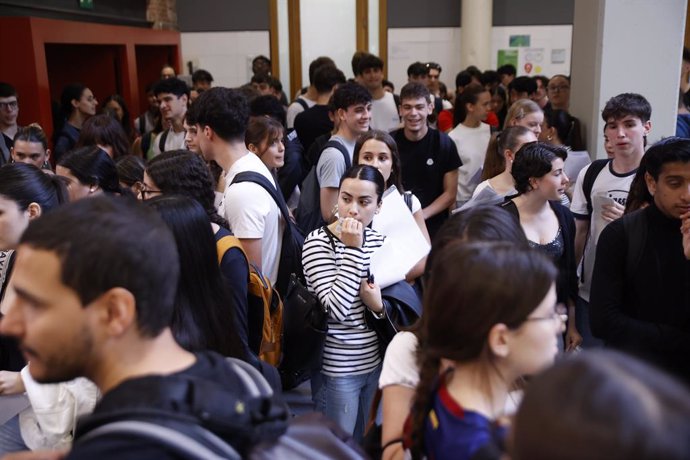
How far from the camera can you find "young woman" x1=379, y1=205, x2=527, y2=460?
1632 millimetres

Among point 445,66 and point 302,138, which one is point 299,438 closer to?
point 302,138

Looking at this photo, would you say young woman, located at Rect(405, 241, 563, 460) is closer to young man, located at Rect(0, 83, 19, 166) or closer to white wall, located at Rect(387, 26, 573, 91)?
young man, located at Rect(0, 83, 19, 166)

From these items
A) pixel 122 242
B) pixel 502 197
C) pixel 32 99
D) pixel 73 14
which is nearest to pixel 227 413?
pixel 122 242

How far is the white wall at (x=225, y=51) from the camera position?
11.3 metres

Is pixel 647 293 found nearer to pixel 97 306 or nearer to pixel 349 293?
pixel 349 293

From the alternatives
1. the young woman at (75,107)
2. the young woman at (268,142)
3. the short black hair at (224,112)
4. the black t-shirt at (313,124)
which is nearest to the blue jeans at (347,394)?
the short black hair at (224,112)

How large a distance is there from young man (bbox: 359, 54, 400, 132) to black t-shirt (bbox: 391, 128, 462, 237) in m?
1.62

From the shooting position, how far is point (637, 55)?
388cm

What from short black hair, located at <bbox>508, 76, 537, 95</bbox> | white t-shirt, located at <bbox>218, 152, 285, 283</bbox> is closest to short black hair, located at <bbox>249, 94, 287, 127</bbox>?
white t-shirt, located at <bbox>218, 152, 285, 283</bbox>

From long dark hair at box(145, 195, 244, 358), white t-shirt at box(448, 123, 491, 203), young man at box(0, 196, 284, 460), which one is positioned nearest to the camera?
young man at box(0, 196, 284, 460)

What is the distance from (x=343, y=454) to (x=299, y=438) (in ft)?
0.29

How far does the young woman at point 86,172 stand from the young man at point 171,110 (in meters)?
1.85

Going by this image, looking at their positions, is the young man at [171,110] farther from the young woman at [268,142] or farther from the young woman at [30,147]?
the young woman at [268,142]

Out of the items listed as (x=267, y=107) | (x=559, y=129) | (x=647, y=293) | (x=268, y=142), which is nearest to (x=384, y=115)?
(x=267, y=107)
